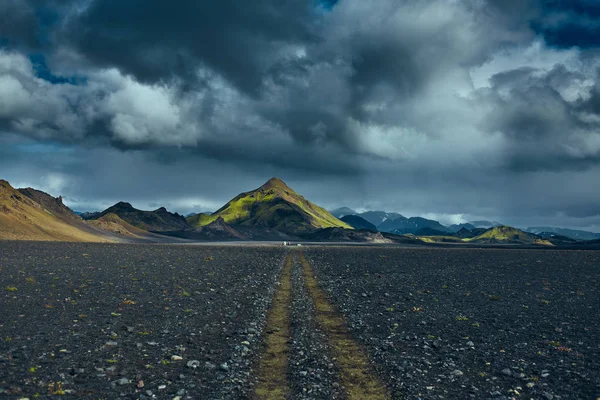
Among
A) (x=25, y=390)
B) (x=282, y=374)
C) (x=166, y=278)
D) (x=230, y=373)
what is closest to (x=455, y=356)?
(x=282, y=374)

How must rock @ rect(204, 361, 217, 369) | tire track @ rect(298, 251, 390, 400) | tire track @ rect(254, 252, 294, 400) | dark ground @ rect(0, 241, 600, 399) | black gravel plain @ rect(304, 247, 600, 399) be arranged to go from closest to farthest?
tire track @ rect(298, 251, 390, 400), tire track @ rect(254, 252, 294, 400), dark ground @ rect(0, 241, 600, 399), black gravel plain @ rect(304, 247, 600, 399), rock @ rect(204, 361, 217, 369)

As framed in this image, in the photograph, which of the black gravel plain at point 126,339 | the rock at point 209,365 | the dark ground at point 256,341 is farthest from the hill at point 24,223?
the rock at point 209,365

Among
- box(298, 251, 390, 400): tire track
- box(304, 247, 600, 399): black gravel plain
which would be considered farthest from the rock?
box(304, 247, 600, 399): black gravel plain

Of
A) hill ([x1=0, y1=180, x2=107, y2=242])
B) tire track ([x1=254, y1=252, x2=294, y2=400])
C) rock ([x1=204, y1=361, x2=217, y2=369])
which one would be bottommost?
tire track ([x1=254, y1=252, x2=294, y2=400])

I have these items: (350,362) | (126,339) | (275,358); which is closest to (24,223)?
(126,339)

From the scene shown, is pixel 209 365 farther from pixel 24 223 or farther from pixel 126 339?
pixel 24 223

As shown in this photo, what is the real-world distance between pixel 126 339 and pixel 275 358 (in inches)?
263

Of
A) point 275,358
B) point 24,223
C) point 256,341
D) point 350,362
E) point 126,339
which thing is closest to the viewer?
point 350,362

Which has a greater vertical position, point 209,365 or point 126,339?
point 126,339

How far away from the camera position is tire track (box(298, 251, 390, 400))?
1220cm

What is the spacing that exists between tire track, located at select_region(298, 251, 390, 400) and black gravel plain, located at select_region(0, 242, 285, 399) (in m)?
3.22

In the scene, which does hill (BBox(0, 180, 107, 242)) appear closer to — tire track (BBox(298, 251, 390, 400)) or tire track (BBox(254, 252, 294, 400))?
tire track (BBox(254, 252, 294, 400))

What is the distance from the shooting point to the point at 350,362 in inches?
595

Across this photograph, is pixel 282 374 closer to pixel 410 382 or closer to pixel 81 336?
pixel 410 382
